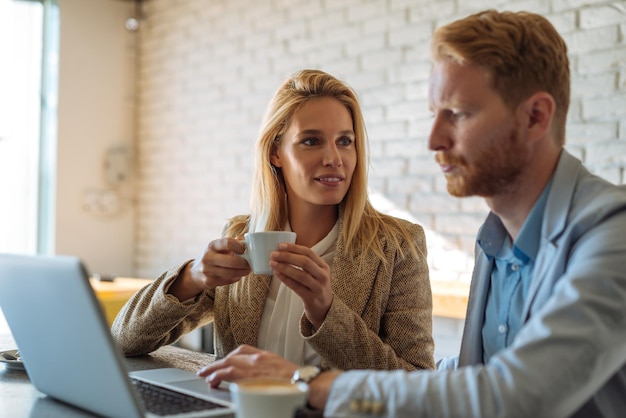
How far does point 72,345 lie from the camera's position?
1202 mm

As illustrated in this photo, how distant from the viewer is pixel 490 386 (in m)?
1.05

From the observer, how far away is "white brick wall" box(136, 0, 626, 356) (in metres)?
→ 3.10

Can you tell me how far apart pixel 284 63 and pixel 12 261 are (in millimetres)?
3468

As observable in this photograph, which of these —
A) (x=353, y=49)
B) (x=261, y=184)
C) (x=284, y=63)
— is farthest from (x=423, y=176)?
(x=261, y=184)

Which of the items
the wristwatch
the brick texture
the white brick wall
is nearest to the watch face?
the wristwatch

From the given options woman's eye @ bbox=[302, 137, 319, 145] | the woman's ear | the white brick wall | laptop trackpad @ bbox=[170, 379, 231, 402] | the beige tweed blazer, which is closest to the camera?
laptop trackpad @ bbox=[170, 379, 231, 402]

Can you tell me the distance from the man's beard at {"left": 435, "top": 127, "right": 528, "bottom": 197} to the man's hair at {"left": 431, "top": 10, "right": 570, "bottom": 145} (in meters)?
0.07

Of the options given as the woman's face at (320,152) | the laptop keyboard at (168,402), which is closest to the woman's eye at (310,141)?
the woman's face at (320,152)

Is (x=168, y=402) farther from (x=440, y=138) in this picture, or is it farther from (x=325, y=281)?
(x=440, y=138)

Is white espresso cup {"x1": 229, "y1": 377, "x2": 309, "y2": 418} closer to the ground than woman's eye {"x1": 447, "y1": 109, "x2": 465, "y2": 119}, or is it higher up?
closer to the ground

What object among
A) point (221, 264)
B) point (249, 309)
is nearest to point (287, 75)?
point (249, 309)

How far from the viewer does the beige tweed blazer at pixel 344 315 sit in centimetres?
161

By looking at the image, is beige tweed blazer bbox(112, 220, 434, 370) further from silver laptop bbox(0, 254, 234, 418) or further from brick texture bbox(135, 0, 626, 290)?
brick texture bbox(135, 0, 626, 290)

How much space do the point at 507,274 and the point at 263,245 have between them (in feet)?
1.52
